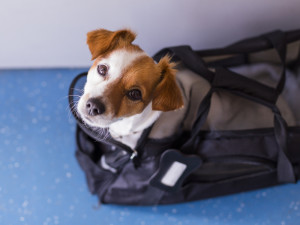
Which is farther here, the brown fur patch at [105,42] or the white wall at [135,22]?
the white wall at [135,22]

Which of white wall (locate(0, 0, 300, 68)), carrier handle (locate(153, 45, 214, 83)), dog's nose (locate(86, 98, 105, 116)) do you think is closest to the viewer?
dog's nose (locate(86, 98, 105, 116))

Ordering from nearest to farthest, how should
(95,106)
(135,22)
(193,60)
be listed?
(95,106)
(193,60)
(135,22)

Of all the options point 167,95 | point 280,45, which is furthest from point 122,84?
point 280,45

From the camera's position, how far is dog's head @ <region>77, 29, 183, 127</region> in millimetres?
754

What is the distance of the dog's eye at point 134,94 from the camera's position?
777mm

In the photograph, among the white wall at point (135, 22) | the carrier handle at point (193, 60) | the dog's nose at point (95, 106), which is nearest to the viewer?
the dog's nose at point (95, 106)

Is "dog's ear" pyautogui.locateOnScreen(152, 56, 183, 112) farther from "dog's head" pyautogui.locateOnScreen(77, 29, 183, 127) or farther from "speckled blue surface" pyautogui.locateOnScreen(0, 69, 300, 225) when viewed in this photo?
"speckled blue surface" pyautogui.locateOnScreen(0, 69, 300, 225)

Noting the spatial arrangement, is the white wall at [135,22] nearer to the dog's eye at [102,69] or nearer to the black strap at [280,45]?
the black strap at [280,45]

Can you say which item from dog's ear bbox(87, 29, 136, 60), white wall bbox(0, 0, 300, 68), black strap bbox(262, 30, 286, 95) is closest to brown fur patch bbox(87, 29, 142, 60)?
dog's ear bbox(87, 29, 136, 60)

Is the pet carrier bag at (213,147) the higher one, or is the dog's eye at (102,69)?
the dog's eye at (102,69)

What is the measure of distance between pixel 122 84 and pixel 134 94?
0.04 metres

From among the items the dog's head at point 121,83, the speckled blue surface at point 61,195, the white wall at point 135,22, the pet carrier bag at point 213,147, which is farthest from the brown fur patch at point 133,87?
the speckled blue surface at point 61,195

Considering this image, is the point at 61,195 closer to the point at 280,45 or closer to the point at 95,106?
the point at 95,106

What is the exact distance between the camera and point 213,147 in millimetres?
987
